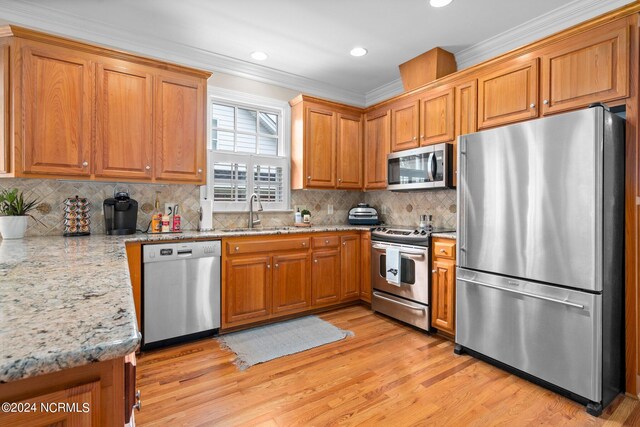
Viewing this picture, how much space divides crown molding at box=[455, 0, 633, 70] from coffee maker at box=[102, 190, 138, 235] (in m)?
3.48

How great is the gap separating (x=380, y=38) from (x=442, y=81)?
0.72 m

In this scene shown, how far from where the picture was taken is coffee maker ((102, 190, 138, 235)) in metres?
2.79

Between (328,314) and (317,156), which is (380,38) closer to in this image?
(317,156)

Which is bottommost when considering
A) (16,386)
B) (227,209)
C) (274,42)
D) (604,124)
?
(16,386)

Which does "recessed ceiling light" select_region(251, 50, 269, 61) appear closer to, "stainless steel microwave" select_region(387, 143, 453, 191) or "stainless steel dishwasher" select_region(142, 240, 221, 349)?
"stainless steel microwave" select_region(387, 143, 453, 191)

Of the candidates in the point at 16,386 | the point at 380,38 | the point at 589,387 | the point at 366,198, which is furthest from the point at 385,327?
the point at 16,386

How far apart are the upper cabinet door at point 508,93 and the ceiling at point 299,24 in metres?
0.47

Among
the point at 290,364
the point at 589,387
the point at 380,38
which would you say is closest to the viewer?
the point at 589,387

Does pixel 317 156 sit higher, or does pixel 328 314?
pixel 317 156

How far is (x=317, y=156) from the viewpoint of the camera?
3.91 metres

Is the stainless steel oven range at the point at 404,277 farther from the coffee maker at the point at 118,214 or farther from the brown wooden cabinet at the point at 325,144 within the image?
the coffee maker at the point at 118,214

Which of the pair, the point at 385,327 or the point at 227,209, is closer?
the point at 385,327

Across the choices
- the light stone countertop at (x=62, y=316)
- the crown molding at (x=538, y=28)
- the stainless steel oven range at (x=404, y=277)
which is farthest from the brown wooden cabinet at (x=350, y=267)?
the light stone countertop at (x=62, y=316)

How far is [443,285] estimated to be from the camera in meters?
2.88
